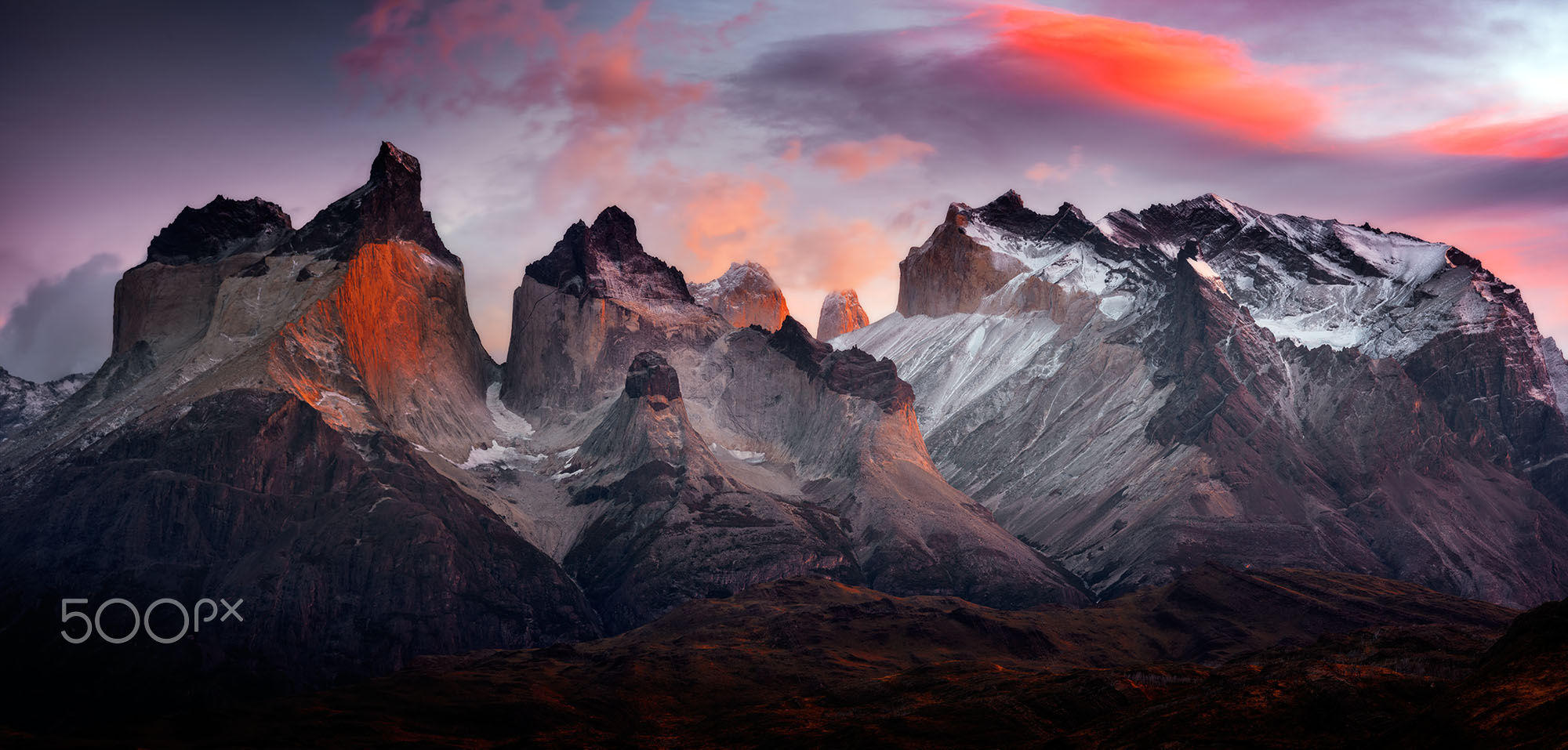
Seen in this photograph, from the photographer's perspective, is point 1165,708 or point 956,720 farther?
point 956,720

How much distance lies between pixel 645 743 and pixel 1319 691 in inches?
3297

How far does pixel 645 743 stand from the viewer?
7603 inches

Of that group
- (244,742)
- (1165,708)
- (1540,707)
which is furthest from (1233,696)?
(244,742)

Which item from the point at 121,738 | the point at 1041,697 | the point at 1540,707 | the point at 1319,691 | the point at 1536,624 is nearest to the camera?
the point at 1540,707

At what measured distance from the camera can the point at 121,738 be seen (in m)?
175

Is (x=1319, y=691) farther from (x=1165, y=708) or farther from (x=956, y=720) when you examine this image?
(x=956, y=720)

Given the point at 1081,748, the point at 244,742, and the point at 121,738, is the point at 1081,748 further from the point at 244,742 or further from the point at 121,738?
the point at 121,738

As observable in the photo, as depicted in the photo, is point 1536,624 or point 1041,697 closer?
A: point 1536,624

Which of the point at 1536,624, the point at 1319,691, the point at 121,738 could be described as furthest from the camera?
the point at 121,738

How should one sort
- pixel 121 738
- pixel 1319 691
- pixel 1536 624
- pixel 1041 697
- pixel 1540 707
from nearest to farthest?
pixel 1540 707 → pixel 1536 624 → pixel 1319 691 → pixel 121 738 → pixel 1041 697

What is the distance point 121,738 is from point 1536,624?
151666 mm

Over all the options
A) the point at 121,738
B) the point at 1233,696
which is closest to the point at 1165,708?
the point at 1233,696

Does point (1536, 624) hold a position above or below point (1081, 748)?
above

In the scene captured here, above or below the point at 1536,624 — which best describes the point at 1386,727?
below
